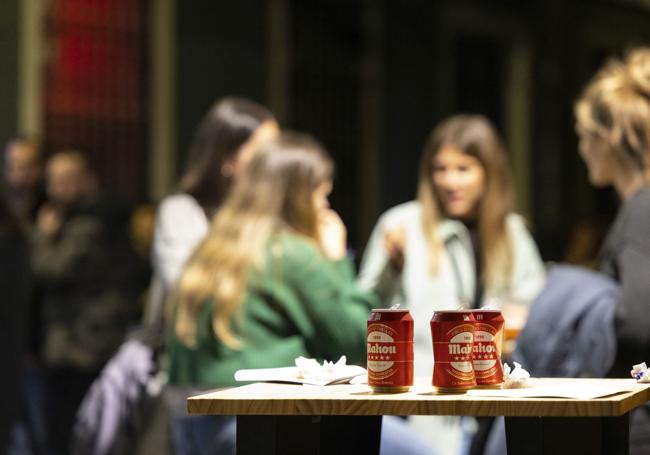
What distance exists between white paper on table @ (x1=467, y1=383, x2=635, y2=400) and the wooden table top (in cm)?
3

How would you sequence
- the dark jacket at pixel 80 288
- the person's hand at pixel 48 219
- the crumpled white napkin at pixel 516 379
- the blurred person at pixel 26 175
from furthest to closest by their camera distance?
the blurred person at pixel 26 175
the person's hand at pixel 48 219
the dark jacket at pixel 80 288
the crumpled white napkin at pixel 516 379

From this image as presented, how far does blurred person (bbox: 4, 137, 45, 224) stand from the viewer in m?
8.26

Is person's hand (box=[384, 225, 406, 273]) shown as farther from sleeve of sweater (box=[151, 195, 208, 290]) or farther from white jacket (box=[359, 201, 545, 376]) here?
sleeve of sweater (box=[151, 195, 208, 290])

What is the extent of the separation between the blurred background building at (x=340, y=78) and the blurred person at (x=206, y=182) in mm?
4200

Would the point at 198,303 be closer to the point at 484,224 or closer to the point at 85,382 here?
the point at 484,224

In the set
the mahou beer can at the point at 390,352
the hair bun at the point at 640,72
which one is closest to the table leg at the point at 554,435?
the mahou beer can at the point at 390,352

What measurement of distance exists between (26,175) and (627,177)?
4471mm

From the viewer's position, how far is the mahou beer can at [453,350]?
318 centimetres

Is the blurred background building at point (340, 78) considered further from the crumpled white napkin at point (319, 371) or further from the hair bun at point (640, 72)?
the crumpled white napkin at point (319, 371)

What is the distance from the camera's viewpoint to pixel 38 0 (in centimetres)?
1020

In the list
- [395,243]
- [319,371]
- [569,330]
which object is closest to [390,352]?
[319,371]

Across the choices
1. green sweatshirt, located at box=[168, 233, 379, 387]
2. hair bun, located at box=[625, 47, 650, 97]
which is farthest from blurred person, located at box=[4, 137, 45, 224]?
hair bun, located at box=[625, 47, 650, 97]

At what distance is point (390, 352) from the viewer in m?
3.23

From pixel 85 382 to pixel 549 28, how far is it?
9.64 m
